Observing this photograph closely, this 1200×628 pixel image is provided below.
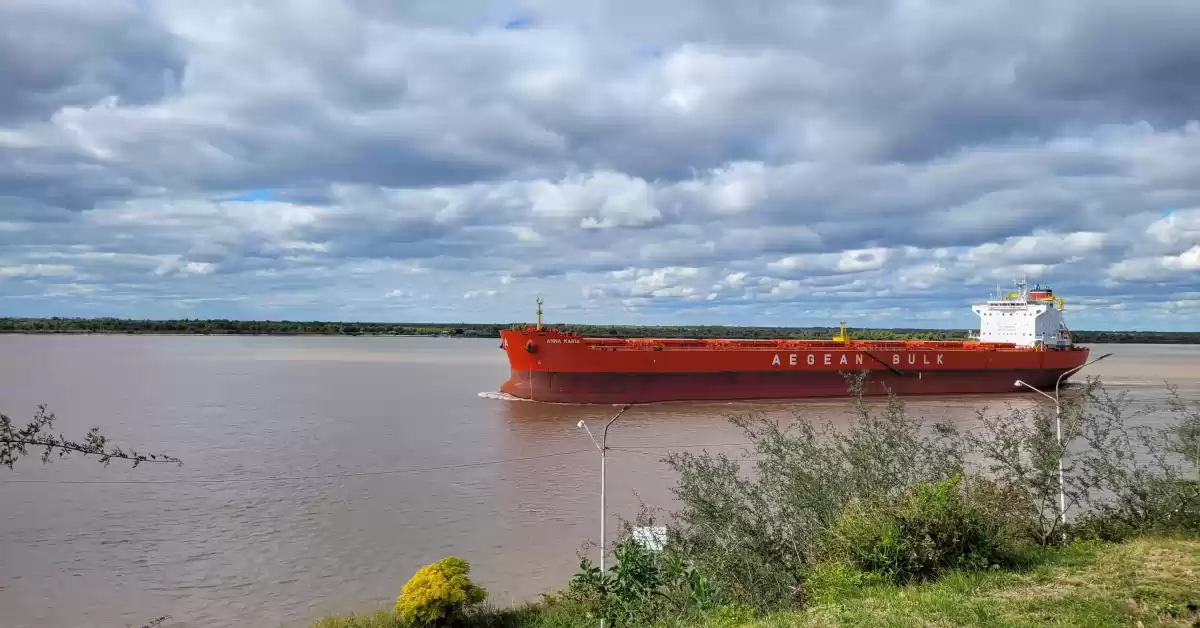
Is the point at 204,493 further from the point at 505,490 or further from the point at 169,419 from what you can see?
the point at 169,419

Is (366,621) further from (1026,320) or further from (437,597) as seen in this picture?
(1026,320)

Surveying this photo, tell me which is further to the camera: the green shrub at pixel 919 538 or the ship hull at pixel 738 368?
the ship hull at pixel 738 368

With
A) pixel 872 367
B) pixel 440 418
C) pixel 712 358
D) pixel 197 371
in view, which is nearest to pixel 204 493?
pixel 440 418

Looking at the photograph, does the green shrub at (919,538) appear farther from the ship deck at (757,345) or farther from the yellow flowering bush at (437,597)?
the ship deck at (757,345)

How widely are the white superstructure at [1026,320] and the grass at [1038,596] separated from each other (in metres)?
32.5

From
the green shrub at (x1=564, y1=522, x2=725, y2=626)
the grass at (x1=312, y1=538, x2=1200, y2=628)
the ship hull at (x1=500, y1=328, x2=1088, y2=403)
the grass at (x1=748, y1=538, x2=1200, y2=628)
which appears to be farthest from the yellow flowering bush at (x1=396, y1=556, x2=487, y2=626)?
the ship hull at (x1=500, y1=328, x2=1088, y2=403)

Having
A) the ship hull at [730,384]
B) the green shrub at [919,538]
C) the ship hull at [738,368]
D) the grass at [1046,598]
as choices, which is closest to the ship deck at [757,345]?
the ship hull at [738,368]

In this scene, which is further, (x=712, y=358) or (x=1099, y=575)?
(x=712, y=358)

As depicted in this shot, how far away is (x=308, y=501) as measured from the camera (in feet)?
46.5

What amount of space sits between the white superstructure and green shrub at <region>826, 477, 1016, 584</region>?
3293 centimetres

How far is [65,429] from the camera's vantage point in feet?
75.2

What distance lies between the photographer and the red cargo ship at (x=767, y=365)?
2661cm

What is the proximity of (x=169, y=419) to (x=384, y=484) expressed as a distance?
Answer: 13.6 meters

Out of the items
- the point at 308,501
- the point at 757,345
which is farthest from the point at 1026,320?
the point at 308,501
